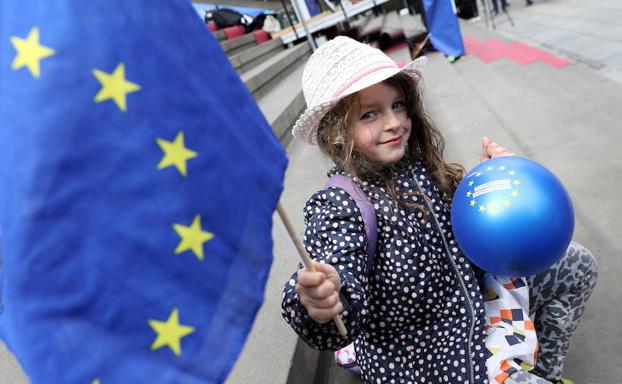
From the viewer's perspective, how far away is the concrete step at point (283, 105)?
14.8 feet

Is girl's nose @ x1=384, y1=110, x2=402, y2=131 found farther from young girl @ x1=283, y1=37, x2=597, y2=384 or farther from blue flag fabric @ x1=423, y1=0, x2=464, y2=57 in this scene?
blue flag fabric @ x1=423, y1=0, x2=464, y2=57

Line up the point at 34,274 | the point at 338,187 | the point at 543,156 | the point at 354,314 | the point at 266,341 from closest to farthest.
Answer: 1. the point at 34,274
2. the point at 354,314
3. the point at 338,187
4. the point at 266,341
5. the point at 543,156

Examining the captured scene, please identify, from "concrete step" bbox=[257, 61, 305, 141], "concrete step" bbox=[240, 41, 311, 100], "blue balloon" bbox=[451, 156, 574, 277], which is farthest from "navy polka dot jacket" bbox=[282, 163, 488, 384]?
"concrete step" bbox=[240, 41, 311, 100]

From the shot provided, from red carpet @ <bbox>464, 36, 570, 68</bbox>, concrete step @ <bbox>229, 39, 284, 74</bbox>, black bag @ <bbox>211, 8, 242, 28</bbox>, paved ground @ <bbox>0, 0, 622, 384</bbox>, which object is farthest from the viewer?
black bag @ <bbox>211, 8, 242, 28</bbox>

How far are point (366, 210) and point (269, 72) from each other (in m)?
5.74

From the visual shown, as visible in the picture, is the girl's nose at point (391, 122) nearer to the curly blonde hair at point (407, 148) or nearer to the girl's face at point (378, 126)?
the girl's face at point (378, 126)

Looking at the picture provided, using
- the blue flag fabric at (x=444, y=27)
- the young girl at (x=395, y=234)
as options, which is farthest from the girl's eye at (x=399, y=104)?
the blue flag fabric at (x=444, y=27)

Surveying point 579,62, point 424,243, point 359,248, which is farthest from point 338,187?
point 579,62

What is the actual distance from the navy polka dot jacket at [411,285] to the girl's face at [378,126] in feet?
0.32

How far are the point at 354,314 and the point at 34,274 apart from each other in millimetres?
740

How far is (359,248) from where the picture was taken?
4.32 ft

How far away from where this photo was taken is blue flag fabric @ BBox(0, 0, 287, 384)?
0.72 meters

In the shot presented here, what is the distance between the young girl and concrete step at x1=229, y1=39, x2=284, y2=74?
513cm

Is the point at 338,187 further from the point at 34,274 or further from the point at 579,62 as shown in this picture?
the point at 579,62
